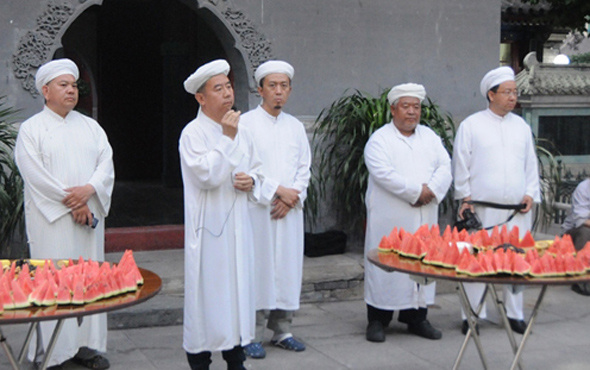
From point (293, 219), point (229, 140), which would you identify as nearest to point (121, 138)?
point (293, 219)

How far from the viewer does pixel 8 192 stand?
708 cm

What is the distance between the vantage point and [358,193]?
846cm

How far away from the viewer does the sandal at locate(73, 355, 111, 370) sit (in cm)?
590

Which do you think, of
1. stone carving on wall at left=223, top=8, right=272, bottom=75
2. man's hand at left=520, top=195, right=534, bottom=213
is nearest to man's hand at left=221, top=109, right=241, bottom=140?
man's hand at left=520, top=195, right=534, bottom=213

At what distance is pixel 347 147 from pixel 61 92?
3.47 metres

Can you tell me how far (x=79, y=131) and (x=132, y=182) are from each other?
32.2 feet

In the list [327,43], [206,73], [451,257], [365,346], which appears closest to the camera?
[451,257]

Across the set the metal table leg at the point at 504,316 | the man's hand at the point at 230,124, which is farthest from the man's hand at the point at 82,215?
the metal table leg at the point at 504,316

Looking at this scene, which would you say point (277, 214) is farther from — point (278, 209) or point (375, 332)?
point (375, 332)

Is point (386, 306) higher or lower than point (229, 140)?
lower

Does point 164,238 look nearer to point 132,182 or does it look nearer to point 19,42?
point 19,42

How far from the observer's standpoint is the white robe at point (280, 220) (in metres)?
6.30

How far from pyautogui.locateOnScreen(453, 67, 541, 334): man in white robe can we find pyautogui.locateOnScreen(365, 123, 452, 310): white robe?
0.27 meters

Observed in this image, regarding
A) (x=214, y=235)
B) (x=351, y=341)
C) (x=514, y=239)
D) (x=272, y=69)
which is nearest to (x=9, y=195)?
(x=272, y=69)
